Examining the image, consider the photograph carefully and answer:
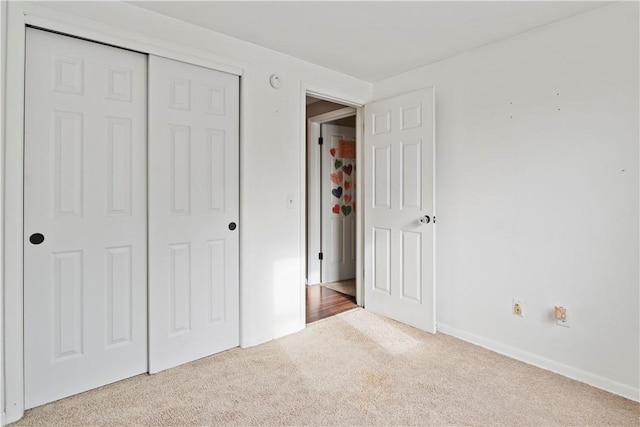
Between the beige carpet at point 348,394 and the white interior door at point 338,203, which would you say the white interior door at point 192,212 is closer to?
the beige carpet at point 348,394

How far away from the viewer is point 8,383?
1786 mm

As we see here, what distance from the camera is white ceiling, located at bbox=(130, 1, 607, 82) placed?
2.10 metres

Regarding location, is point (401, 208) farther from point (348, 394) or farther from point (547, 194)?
point (348, 394)

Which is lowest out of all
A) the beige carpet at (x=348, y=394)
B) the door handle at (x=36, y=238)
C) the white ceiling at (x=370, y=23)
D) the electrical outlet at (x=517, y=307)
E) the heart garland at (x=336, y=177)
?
the beige carpet at (x=348, y=394)

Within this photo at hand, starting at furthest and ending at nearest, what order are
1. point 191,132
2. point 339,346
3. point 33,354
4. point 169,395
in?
1. point 339,346
2. point 191,132
3. point 169,395
4. point 33,354

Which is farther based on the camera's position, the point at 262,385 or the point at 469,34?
the point at 469,34

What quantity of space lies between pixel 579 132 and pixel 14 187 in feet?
10.4

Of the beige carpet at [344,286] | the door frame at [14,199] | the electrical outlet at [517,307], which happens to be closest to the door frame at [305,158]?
the beige carpet at [344,286]

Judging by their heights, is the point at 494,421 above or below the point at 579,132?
below

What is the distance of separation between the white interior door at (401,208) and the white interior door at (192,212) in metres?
1.35

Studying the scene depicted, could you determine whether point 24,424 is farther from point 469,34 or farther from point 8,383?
point 469,34

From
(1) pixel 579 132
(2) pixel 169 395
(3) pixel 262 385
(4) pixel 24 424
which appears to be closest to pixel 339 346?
(3) pixel 262 385

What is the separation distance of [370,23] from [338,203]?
2.67 m

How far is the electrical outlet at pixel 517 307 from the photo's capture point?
8.21ft
